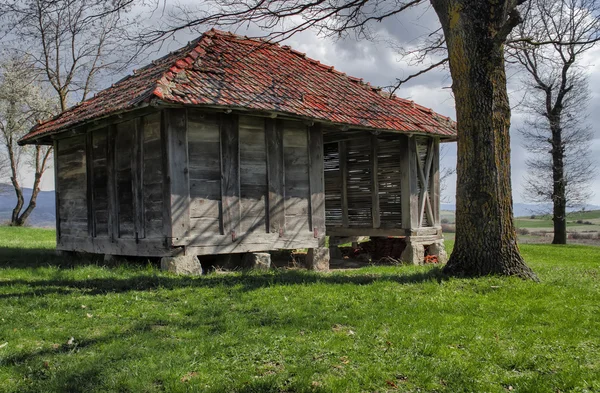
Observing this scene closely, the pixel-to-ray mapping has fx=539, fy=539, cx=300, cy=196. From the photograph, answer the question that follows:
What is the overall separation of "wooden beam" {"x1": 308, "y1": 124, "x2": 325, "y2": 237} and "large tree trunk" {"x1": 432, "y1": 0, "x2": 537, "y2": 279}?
3468 mm

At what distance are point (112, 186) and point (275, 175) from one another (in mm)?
3414

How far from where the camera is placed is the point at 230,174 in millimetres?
10234

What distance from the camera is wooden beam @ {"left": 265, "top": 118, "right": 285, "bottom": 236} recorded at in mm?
10750

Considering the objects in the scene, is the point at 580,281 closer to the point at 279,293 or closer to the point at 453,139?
the point at 279,293

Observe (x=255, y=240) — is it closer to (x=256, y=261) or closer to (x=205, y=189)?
(x=256, y=261)

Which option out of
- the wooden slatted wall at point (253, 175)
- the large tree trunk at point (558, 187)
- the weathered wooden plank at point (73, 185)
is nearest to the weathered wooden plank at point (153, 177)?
the wooden slatted wall at point (253, 175)

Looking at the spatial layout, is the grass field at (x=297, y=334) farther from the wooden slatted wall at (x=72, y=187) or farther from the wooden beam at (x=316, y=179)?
the wooden slatted wall at (x=72, y=187)

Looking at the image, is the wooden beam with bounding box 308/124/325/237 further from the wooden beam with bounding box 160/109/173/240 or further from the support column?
the wooden beam with bounding box 160/109/173/240

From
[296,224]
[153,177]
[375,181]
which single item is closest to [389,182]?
[375,181]

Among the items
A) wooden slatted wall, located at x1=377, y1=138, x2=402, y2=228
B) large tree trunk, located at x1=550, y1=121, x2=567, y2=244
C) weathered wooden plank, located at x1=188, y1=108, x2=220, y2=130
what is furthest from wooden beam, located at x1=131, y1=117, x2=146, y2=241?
large tree trunk, located at x1=550, y1=121, x2=567, y2=244

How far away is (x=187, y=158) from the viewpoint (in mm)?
9703

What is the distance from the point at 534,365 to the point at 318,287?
3.67 metres

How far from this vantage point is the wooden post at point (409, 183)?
13.5 m

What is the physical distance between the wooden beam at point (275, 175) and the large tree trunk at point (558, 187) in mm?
20630
